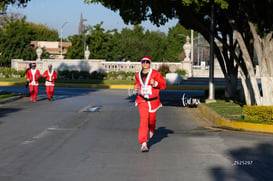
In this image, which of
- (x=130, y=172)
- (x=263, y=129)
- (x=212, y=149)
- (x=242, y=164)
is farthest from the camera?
(x=263, y=129)

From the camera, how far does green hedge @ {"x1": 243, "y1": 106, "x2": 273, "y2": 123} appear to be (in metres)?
14.8

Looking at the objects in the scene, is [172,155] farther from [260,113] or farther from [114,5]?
[114,5]

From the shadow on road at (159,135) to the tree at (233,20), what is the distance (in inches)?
155

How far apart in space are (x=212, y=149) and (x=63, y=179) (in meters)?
4.02

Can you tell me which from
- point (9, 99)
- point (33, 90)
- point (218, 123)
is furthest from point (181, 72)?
point (218, 123)

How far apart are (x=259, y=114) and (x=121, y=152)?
18.3ft

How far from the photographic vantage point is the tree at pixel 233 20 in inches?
698

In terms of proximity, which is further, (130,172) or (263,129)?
(263,129)

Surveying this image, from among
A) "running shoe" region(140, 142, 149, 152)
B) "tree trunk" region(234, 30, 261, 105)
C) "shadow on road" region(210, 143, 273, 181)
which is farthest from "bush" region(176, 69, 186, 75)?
"running shoe" region(140, 142, 149, 152)

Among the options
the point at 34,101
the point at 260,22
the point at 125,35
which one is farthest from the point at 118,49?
the point at 260,22

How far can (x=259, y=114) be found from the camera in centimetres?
1512

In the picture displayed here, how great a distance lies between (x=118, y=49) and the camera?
284ft

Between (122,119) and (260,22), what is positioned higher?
(260,22)

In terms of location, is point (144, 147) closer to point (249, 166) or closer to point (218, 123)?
point (249, 166)
